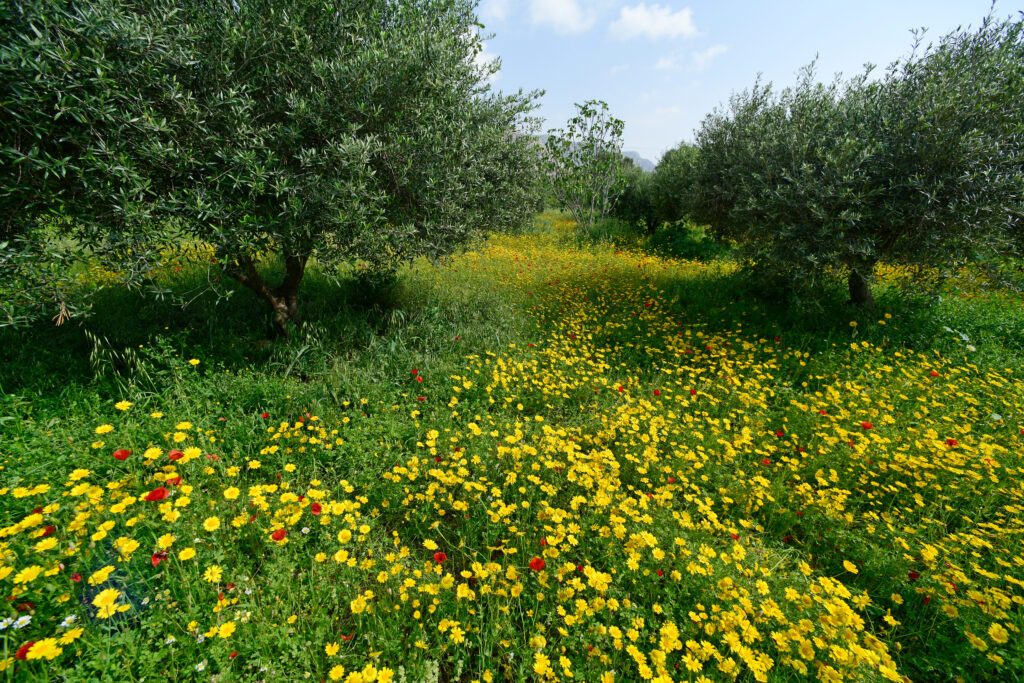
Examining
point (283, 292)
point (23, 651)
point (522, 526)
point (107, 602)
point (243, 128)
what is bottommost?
point (522, 526)

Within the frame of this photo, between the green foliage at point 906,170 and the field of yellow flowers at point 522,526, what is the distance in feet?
7.61

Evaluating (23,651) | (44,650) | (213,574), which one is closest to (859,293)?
(213,574)

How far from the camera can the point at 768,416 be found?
603 cm

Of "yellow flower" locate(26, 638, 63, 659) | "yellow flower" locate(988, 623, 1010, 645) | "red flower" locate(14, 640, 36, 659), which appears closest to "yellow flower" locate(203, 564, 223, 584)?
"yellow flower" locate(26, 638, 63, 659)

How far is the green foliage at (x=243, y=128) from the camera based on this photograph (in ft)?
13.9

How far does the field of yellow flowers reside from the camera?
265 centimetres

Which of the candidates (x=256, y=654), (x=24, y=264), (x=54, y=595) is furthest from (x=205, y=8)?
(x=256, y=654)

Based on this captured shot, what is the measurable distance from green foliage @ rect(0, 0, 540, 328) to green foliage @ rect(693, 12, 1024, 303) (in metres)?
6.34

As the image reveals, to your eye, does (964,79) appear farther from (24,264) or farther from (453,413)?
(24,264)

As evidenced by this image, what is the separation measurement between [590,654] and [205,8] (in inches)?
320

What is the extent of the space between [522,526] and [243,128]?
220 inches

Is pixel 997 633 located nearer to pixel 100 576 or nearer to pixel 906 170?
pixel 100 576

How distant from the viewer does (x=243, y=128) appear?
5070 millimetres

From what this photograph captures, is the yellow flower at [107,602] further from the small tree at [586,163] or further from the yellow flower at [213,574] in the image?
the small tree at [586,163]
